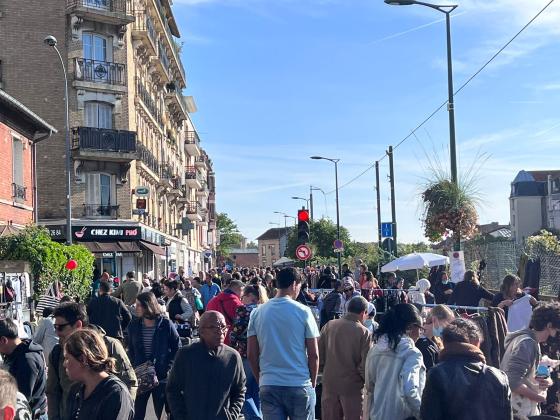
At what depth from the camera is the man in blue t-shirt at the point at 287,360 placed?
21.6 ft

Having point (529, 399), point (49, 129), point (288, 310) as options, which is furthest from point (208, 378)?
point (49, 129)

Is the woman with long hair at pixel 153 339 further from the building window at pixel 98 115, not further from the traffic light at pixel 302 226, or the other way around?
the building window at pixel 98 115

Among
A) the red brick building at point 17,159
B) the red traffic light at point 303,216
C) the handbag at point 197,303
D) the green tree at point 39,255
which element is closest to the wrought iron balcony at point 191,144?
the red brick building at point 17,159

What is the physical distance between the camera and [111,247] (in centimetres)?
3597

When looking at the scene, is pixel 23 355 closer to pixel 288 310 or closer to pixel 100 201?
pixel 288 310

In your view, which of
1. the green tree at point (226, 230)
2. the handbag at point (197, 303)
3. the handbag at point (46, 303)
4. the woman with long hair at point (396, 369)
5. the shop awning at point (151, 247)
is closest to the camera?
the woman with long hair at point (396, 369)

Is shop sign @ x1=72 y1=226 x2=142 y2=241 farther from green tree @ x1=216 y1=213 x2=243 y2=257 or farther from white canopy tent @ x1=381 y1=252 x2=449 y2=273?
green tree @ x1=216 y1=213 x2=243 y2=257

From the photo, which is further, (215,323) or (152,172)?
(152,172)

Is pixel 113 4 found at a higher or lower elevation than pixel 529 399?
higher

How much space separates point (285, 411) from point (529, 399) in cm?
209

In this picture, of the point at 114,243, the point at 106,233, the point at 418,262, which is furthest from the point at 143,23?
the point at 418,262

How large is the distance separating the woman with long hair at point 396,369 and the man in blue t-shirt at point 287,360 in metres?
0.75

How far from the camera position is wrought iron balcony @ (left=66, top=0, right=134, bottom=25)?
1375 inches

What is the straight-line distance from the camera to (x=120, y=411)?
417 centimetres
